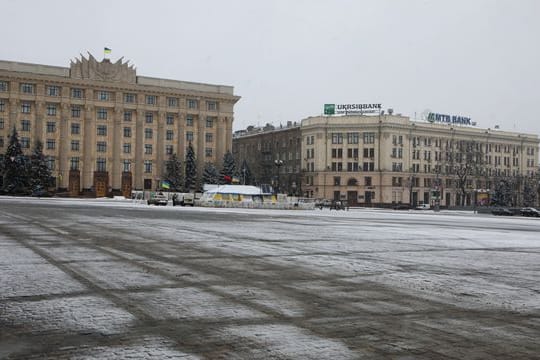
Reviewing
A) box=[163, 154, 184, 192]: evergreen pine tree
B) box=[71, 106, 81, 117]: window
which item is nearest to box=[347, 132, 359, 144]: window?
box=[163, 154, 184, 192]: evergreen pine tree

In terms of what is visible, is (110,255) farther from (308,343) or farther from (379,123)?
(379,123)

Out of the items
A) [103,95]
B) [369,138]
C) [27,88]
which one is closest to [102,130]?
[103,95]

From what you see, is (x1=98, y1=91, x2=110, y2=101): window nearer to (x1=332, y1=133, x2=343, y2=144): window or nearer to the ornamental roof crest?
the ornamental roof crest

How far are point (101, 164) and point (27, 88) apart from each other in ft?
56.9

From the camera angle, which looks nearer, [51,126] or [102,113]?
[51,126]

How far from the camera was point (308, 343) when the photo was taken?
19.7ft

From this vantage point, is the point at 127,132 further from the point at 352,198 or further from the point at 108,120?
the point at 352,198

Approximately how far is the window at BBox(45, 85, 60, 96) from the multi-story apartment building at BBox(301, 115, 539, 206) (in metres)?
45.3

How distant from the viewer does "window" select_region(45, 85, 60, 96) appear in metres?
96.6

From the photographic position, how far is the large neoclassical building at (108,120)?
314 ft

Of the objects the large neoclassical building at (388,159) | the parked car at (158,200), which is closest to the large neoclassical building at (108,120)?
the large neoclassical building at (388,159)

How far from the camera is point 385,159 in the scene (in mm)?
104688

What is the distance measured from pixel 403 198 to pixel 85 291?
10007 cm

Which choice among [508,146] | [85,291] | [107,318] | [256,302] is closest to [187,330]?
[107,318]
